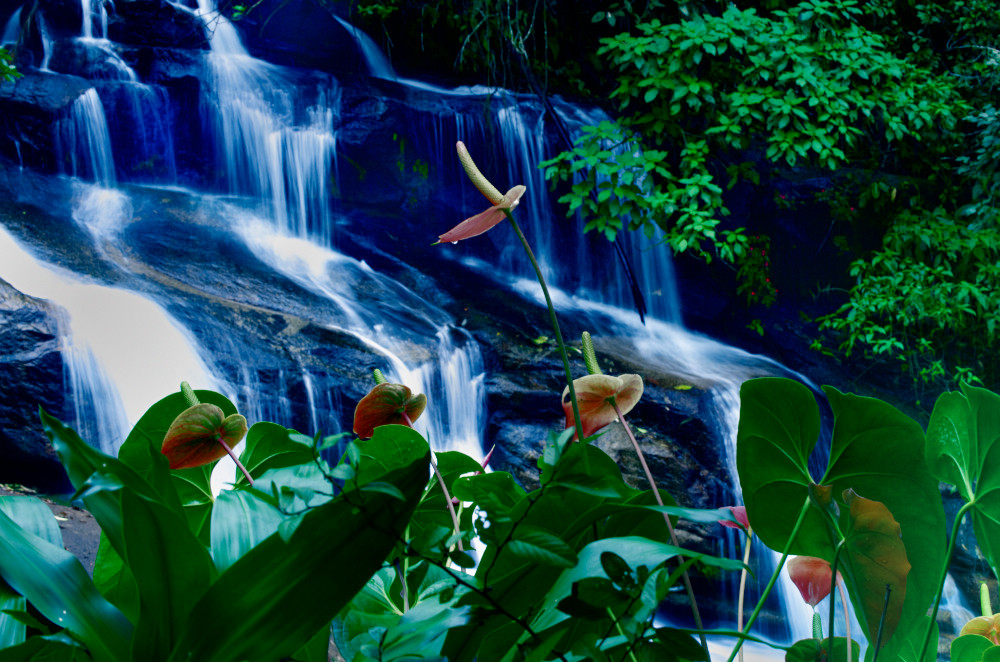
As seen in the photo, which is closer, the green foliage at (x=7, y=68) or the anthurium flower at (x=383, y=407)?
the anthurium flower at (x=383, y=407)

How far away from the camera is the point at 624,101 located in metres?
→ 2.94

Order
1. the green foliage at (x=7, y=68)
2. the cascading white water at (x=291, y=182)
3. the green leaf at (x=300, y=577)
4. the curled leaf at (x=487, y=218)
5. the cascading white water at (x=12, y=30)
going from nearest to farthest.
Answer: the green leaf at (x=300, y=577) → the curled leaf at (x=487, y=218) → the green foliage at (x=7, y=68) → the cascading white water at (x=12, y=30) → the cascading white water at (x=291, y=182)

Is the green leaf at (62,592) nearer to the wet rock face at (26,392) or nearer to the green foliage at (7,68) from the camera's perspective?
the wet rock face at (26,392)

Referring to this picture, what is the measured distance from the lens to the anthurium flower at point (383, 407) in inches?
13.9

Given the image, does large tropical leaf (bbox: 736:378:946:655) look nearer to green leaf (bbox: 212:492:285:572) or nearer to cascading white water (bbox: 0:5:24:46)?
green leaf (bbox: 212:492:285:572)

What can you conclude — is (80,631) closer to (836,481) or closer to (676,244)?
(836,481)

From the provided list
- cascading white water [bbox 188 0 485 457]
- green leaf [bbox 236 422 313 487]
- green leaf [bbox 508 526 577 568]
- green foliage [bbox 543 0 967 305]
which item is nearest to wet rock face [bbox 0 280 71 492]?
A: cascading white water [bbox 188 0 485 457]

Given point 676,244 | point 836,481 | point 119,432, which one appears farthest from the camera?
point 676,244

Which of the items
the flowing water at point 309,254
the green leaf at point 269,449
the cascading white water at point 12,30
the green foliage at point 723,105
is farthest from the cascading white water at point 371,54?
the green leaf at point 269,449

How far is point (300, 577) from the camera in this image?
20cm

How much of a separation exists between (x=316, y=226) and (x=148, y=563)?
2909 mm

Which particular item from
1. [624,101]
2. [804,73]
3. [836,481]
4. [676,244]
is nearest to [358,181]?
[624,101]

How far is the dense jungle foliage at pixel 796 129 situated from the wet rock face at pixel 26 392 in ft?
6.31

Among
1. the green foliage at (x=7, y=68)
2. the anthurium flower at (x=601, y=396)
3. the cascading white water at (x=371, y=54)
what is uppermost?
the cascading white water at (x=371, y=54)
